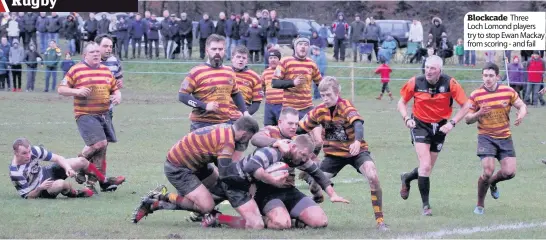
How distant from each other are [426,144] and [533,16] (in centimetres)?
2153

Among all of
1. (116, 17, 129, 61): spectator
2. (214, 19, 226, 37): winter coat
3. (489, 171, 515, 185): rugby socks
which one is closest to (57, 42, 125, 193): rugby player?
(489, 171, 515, 185): rugby socks

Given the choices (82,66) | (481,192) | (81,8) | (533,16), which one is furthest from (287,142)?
(81,8)

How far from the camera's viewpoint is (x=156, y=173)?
585 inches

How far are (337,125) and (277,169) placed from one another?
1.16 m

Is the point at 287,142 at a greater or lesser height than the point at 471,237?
greater

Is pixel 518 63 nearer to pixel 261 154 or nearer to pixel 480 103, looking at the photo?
pixel 480 103

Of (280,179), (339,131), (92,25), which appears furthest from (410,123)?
(92,25)

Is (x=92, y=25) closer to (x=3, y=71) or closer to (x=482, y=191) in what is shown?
(x=3, y=71)

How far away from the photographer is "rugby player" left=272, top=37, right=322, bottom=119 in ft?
49.8

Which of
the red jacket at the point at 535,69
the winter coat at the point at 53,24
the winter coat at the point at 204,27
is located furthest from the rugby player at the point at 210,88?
the winter coat at the point at 53,24

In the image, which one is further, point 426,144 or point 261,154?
point 426,144

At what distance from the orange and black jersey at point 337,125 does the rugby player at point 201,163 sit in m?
1.11

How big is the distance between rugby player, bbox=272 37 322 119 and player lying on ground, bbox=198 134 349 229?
4992mm

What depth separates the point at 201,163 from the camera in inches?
393
